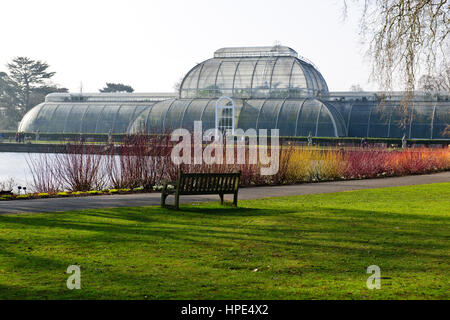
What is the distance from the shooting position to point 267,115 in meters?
47.9

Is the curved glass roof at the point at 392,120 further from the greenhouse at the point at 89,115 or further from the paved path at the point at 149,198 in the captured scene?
the paved path at the point at 149,198

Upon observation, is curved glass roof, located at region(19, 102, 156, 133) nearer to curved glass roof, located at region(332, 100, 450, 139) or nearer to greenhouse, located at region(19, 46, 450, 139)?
greenhouse, located at region(19, 46, 450, 139)

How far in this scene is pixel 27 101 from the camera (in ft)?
254

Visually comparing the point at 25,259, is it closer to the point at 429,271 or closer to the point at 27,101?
the point at 429,271

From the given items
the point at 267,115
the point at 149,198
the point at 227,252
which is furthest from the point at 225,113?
the point at 227,252

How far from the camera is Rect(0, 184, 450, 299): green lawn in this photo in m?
6.25

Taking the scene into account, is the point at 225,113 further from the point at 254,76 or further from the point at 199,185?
the point at 199,185

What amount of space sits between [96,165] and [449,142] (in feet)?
97.6

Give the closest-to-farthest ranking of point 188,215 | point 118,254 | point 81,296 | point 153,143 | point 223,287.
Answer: point 81,296
point 223,287
point 118,254
point 188,215
point 153,143

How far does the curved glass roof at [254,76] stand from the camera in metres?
50.5

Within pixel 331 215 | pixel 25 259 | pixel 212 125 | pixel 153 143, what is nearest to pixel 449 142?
pixel 212 125

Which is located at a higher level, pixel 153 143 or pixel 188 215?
pixel 153 143

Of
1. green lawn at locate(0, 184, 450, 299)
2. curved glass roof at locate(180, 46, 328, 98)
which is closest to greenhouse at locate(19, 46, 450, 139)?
curved glass roof at locate(180, 46, 328, 98)

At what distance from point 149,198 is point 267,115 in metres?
34.1
